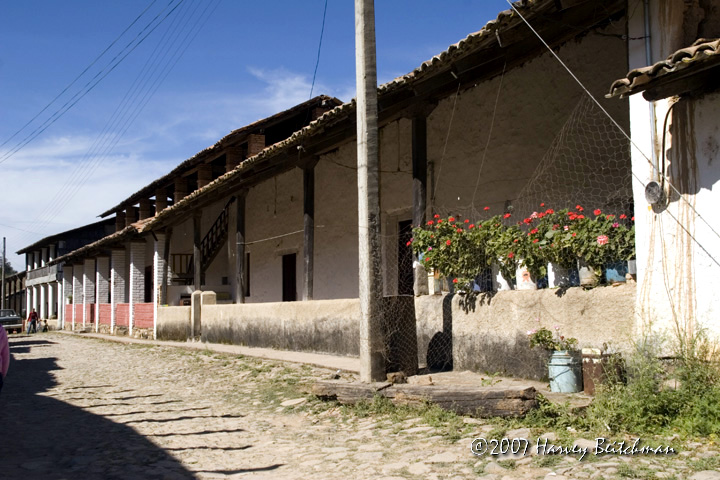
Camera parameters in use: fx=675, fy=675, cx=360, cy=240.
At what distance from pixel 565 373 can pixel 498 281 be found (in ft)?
7.39

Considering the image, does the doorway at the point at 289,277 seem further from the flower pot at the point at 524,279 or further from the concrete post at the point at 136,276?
the flower pot at the point at 524,279

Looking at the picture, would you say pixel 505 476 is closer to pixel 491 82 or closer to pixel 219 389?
pixel 219 389

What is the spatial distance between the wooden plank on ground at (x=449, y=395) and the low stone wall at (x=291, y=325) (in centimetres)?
335

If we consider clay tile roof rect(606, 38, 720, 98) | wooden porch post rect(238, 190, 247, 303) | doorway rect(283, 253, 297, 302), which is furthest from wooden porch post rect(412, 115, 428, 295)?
doorway rect(283, 253, 297, 302)

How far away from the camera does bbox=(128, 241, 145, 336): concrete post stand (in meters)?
22.9

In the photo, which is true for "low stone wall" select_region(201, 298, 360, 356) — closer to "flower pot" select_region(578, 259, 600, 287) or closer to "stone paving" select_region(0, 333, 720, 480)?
"stone paving" select_region(0, 333, 720, 480)

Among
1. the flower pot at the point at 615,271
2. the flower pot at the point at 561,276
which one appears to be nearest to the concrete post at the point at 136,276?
the flower pot at the point at 561,276

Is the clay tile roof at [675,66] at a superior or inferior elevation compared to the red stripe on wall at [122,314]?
superior

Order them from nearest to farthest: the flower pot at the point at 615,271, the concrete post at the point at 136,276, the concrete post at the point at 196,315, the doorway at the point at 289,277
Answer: the flower pot at the point at 615,271
the concrete post at the point at 196,315
the doorway at the point at 289,277
the concrete post at the point at 136,276

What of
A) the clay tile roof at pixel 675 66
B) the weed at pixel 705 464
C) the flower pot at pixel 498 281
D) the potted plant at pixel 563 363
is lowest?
the weed at pixel 705 464

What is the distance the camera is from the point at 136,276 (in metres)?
23.3

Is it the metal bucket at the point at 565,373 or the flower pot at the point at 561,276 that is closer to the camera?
the metal bucket at the point at 565,373

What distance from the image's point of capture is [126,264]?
26.8m

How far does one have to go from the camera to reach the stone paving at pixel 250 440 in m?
4.34
